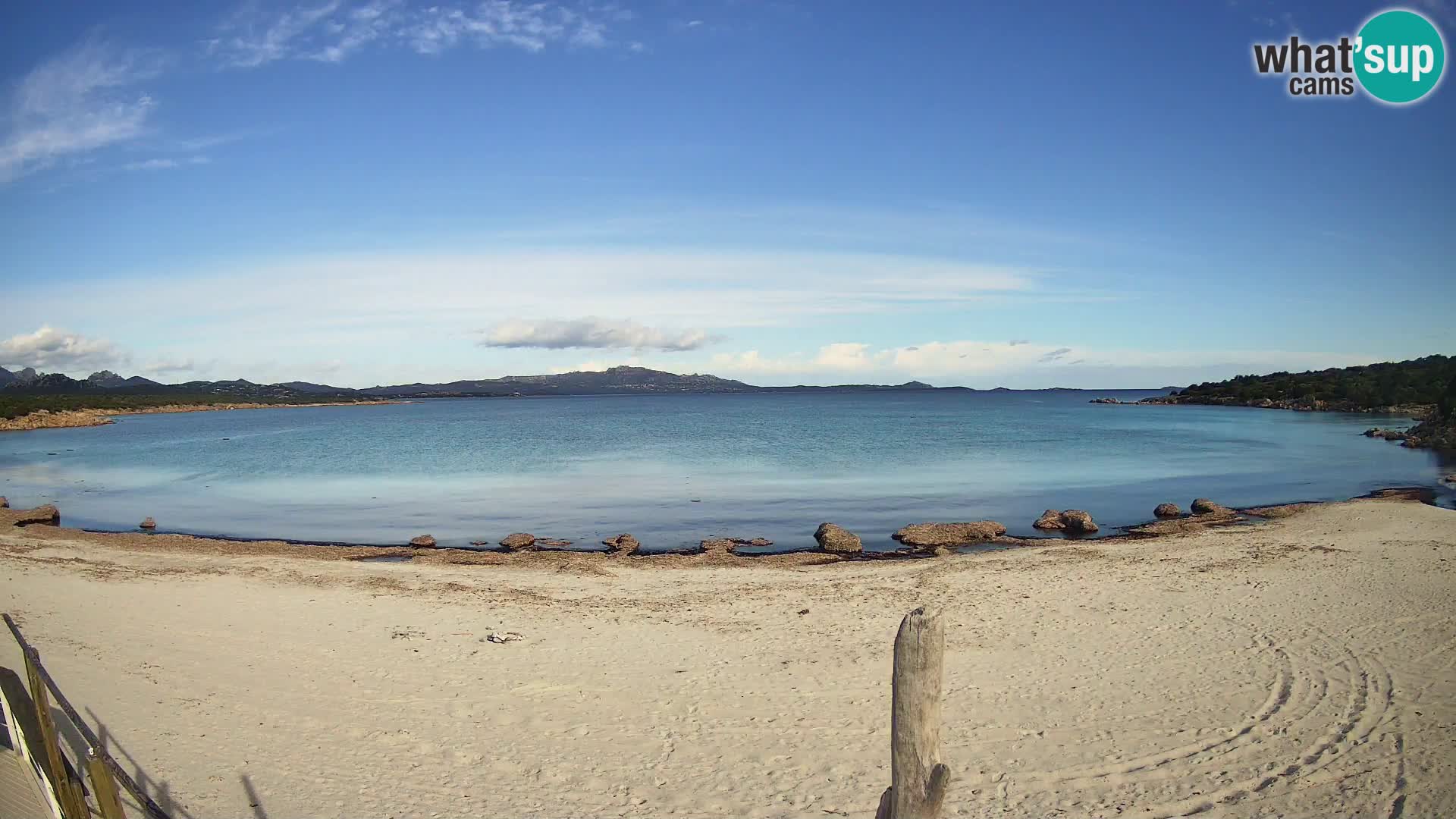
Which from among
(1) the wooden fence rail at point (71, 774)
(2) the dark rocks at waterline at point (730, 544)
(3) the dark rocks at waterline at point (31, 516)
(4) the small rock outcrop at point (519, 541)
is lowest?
(2) the dark rocks at waterline at point (730, 544)

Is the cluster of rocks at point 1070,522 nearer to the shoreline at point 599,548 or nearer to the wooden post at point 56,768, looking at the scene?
the shoreline at point 599,548

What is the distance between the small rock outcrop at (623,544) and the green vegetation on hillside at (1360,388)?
166ft

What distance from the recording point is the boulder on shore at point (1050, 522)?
2283 cm

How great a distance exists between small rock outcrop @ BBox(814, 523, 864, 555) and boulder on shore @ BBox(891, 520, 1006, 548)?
126cm

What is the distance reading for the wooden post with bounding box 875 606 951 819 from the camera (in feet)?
12.5

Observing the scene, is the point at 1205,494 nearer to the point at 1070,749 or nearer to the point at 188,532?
the point at 1070,749

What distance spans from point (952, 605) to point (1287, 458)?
36.3 metres

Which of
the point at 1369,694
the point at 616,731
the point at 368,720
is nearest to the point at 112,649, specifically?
the point at 368,720

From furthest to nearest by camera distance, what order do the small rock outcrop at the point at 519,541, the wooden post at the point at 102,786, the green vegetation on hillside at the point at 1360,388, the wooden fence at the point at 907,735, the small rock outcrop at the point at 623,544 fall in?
1. the green vegetation on hillside at the point at 1360,388
2. the small rock outcrop at the point at 519,541
3. the small rock outcrop at the point at 623,544
4. the wooden fence at the point at 907,735
5. the wooden post at the point at 102,786

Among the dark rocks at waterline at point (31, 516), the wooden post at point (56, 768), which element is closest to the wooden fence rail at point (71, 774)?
the wooden post at point (56, 768)

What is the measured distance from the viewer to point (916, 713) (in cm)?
384

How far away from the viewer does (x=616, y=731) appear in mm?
8469

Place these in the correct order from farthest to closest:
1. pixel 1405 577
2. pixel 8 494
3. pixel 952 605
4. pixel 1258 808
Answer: pixel 8 494 → pixel 1405 577 → pixel 952 605 → pixel 1258 808

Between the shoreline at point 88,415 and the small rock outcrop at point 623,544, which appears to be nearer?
the small rock outcrop at point 623,544
